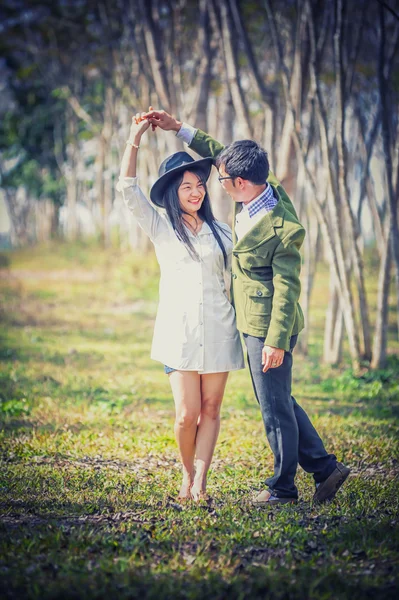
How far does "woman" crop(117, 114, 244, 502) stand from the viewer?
176 inches

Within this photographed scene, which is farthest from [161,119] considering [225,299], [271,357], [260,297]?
[271,357]

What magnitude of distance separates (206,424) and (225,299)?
855 millimetres

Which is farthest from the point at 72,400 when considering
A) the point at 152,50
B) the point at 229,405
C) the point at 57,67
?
the point at 57,67

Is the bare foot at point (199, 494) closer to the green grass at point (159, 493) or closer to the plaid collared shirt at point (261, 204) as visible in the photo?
the green grass at point (159, 493)

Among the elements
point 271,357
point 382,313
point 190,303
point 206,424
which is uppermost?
point 190,303

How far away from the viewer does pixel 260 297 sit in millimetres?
4375

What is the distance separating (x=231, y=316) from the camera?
4.57 meters

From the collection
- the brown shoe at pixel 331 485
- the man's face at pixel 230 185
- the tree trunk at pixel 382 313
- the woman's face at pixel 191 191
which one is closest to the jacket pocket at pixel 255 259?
the man's face at pixel 230 185

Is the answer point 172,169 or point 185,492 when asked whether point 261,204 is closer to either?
point 172,169

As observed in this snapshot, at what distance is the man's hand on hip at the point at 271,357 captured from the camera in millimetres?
4246

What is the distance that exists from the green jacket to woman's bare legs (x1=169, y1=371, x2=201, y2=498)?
48 cm

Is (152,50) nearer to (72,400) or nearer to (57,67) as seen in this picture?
(72,400)

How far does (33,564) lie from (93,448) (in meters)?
2.55

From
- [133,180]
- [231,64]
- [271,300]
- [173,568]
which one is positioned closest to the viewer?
[173,568]
